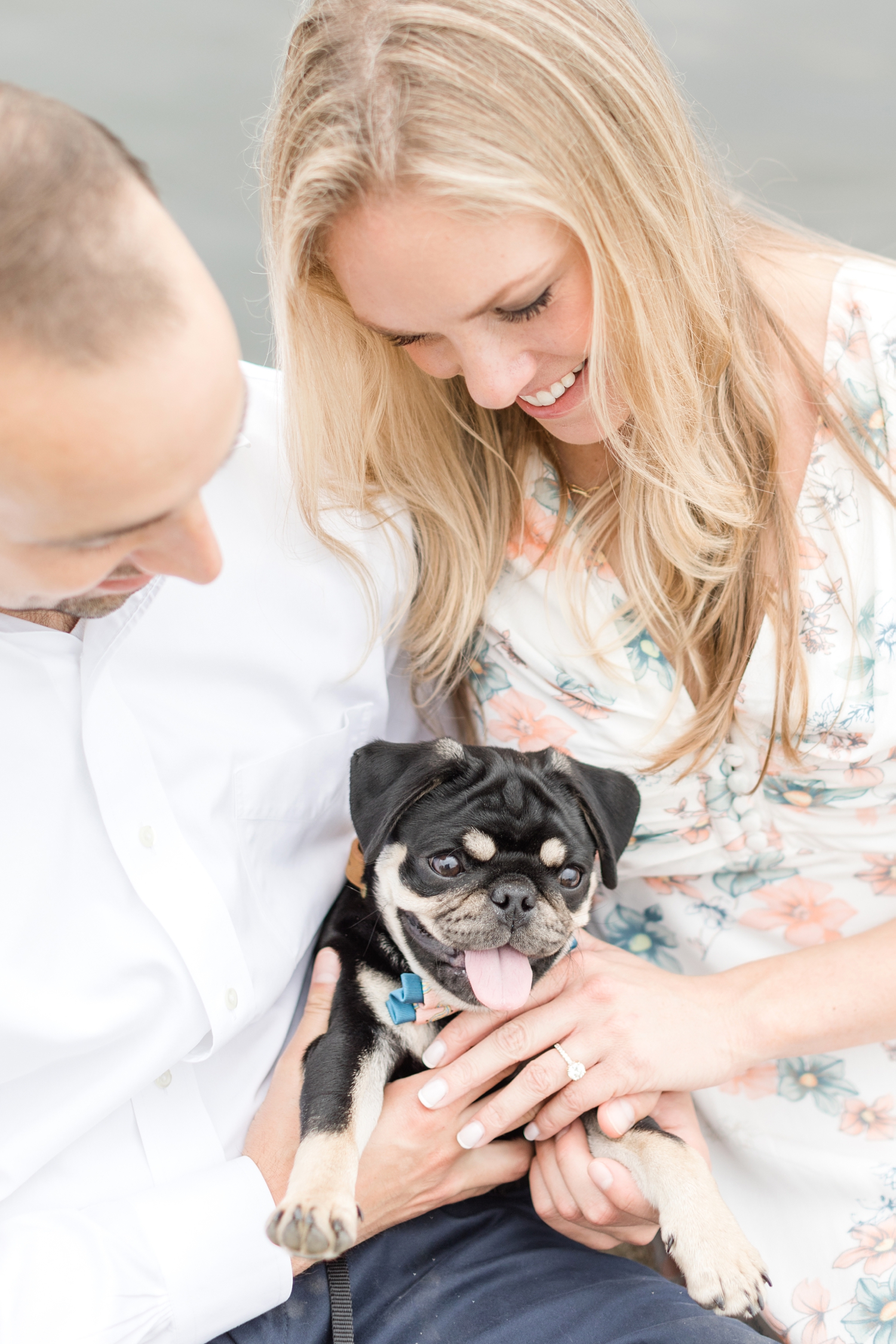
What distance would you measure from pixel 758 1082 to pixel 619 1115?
0.37 metres

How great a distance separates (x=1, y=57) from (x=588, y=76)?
1.41m

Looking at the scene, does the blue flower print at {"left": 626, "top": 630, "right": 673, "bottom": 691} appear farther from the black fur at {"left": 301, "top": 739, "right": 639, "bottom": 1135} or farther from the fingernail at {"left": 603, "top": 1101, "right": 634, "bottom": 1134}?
the fingernail at {"left": 603, "top": 1101, "right": 634, "bottom": 1134}

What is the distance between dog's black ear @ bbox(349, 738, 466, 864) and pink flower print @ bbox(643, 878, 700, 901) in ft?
1.49

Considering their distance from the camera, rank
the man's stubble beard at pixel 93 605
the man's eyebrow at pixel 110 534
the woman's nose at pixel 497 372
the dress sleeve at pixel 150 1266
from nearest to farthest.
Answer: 1. the man's eyebrow at pixel 110 534
2. the man's stubble beard at pixel 93 605
3. the dress sleeve at pixel 150 1266
4. the woman's nose at pixel 497 372

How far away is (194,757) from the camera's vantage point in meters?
1.35

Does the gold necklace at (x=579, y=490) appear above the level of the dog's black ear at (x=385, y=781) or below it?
above

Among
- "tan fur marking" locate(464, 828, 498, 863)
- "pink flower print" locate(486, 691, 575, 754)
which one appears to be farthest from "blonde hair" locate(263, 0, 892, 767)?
"tan fur marking" locate(464, 828, 498, 863)

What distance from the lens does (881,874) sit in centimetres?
156

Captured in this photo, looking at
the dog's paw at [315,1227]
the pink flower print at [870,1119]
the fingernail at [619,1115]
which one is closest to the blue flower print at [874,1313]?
the pink flower print at [870,1119]

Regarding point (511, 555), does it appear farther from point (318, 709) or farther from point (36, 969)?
point (36, 969)

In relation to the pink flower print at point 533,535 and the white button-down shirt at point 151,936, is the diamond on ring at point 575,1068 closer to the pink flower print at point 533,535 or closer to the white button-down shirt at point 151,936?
the white button-down shirt at point 151,936

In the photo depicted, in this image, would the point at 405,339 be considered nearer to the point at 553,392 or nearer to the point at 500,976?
the point at 553,392

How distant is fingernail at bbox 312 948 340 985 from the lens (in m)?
1.49

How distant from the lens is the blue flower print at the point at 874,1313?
1.41 metres
